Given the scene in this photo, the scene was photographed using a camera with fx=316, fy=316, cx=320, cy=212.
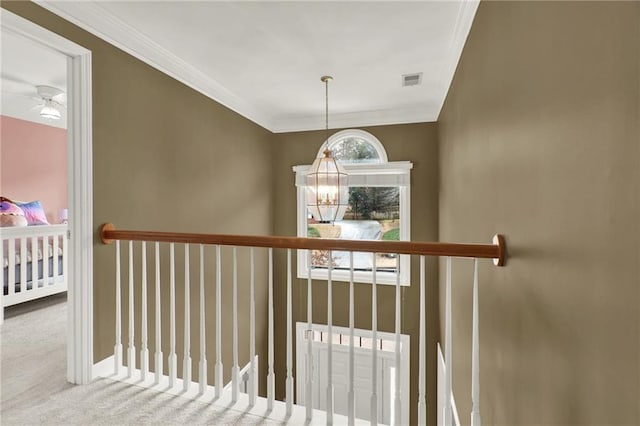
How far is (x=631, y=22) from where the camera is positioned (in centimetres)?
63

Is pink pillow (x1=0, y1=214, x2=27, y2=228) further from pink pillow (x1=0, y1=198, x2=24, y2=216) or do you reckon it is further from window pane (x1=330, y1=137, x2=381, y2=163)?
window pane (x1=330, y1=137, x2=381, y2=163)

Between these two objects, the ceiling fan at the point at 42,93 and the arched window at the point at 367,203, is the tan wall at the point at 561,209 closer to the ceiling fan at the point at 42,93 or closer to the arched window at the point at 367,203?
the arched window at the point at 367,203

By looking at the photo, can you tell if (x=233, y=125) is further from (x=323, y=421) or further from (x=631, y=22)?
(x=631, y=22)

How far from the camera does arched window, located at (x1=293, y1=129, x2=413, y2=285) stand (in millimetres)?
4176

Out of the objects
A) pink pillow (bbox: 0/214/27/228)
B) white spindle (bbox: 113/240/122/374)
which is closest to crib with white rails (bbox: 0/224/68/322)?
pink pillow (bbox: 0/214/27/228)

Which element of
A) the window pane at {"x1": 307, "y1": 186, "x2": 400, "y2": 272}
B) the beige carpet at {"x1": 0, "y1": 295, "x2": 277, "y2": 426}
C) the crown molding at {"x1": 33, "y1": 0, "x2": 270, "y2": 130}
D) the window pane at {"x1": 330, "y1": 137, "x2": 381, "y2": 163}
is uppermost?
the crown molding at {"x1": 33, "y1": 0, "x2": 270, "y2": 130}

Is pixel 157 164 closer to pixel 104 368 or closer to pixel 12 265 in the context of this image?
pixel 104 368

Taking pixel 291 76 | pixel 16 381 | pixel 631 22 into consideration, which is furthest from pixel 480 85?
pixel 16 381

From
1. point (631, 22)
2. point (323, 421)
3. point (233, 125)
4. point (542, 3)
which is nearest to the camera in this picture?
point (631, 22)

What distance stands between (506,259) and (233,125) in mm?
3073

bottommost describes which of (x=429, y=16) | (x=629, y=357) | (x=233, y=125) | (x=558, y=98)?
(x=629, y=357)

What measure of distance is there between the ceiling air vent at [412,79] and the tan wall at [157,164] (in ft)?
6.13

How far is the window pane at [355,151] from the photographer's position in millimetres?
4311

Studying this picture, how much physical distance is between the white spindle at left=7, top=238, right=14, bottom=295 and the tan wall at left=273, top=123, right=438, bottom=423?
2868mm
